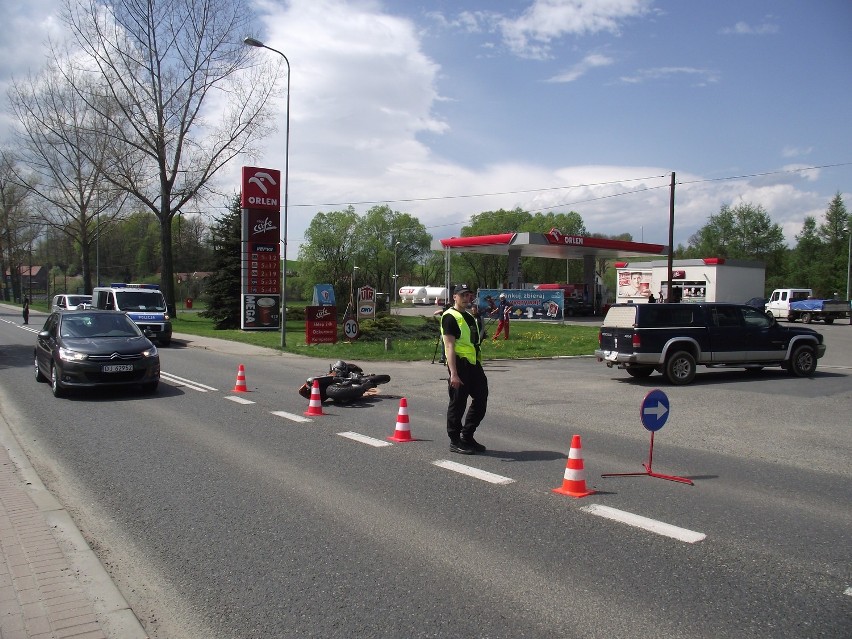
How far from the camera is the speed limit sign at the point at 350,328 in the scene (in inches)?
939

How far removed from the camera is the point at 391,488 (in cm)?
630

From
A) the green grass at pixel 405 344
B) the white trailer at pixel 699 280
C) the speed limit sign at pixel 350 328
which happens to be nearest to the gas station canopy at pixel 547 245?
the white trailer at pixel 699 280

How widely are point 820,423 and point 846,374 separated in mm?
7819

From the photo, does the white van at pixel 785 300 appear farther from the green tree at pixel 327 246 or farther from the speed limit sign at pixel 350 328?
the green tree at pixel 327 246

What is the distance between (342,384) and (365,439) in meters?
2.93

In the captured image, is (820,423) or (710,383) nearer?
(820,423)

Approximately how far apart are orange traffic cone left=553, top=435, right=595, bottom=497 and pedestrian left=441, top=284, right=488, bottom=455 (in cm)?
147

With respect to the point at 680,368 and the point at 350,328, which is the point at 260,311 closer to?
the point at 350,328

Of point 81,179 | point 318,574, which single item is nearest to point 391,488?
point 318,574

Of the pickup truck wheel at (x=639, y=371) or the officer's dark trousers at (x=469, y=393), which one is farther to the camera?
the pickup truck wheel at (x=639, y=371)

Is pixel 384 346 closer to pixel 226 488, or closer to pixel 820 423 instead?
pixel 820 423

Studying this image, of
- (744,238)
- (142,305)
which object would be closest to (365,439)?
(142,305)

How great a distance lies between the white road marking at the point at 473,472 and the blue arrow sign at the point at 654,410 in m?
1.58

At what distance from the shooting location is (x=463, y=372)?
7.57 meters
